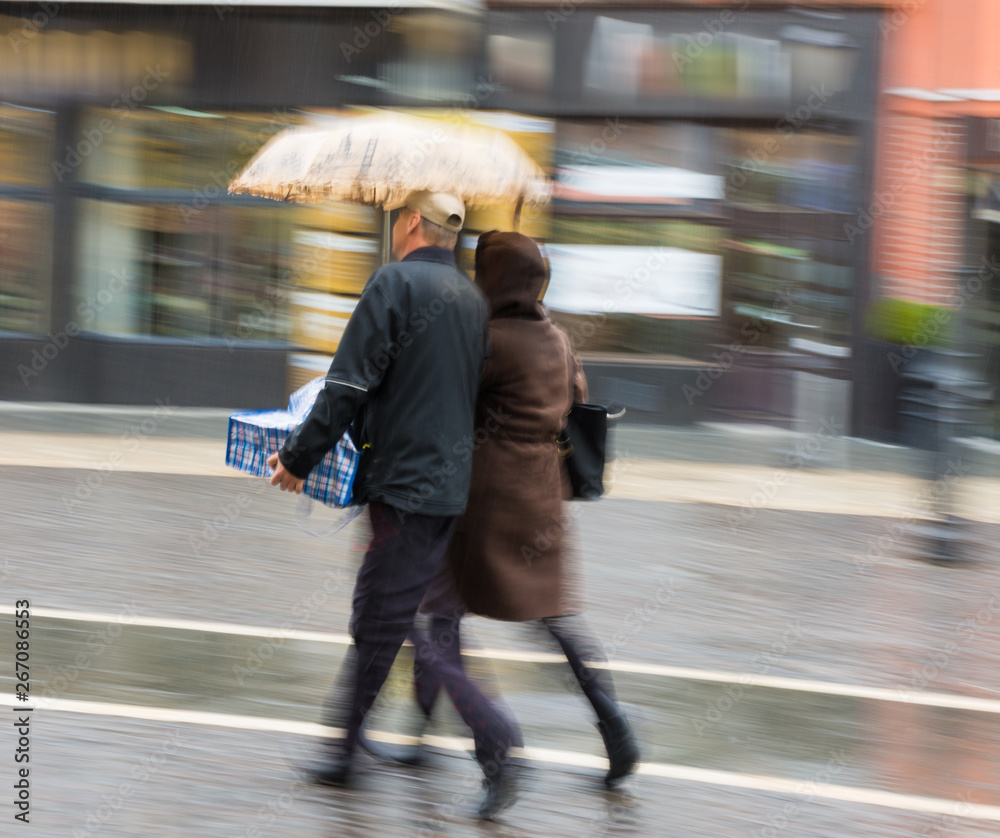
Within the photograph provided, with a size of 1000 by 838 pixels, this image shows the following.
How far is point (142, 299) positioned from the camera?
14055 millimetres

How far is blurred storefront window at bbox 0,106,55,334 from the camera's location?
1380 cm

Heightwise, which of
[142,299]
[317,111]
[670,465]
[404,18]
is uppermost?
[404,18]

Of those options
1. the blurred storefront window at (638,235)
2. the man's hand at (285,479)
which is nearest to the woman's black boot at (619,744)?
the man's hand at (285,479)

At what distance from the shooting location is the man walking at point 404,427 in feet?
12.3

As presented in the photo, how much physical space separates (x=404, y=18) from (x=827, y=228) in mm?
4539

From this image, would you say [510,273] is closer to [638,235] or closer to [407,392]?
[407,392]

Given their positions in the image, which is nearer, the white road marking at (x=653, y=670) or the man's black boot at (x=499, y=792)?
the man's black boot at (x=499, y=792)

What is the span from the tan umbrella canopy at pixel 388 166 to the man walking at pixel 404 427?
2.39 ft

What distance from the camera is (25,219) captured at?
45.8 ft

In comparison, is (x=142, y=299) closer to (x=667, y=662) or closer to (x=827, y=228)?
(x=827, y=228)

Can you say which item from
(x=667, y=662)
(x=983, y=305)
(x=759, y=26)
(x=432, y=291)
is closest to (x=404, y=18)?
(x=759, y=26)

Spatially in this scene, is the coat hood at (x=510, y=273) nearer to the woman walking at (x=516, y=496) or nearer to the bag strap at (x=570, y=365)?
the woman walking at (x=516, y=496)

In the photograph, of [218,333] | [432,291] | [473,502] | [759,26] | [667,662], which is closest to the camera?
[432,291]

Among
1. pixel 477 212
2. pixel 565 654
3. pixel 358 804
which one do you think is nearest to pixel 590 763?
pixel 565 654
